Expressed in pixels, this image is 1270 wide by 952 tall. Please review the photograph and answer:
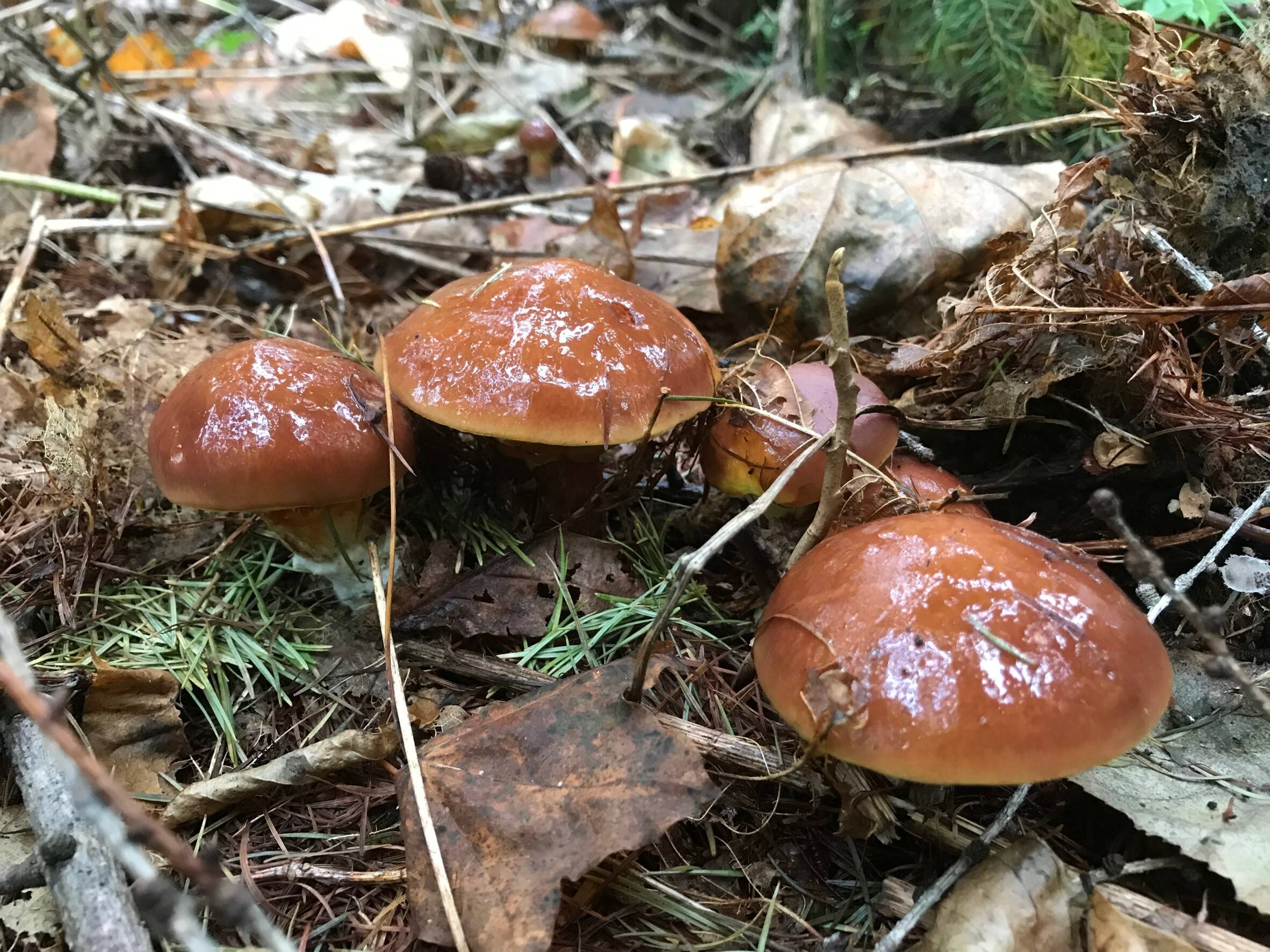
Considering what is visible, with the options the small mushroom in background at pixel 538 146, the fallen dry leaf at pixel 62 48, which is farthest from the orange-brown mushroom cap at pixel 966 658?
the fallen dry leaf at pixel 62 48

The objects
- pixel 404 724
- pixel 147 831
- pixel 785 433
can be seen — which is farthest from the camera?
pixel 785 433

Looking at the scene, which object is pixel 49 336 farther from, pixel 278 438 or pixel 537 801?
pixel 537 801

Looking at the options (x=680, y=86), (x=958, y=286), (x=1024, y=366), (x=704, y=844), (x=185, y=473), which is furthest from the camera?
(x=680, y=86)

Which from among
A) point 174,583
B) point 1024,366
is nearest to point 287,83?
point 174,583

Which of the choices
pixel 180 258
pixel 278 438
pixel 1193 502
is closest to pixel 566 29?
pixel 180 258

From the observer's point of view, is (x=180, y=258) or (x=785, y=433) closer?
(x=785, y=433)

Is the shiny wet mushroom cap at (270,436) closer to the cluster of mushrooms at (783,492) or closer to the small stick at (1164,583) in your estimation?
the cluster of mushrooms at (783,492)

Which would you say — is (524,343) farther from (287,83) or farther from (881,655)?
(287,83)
